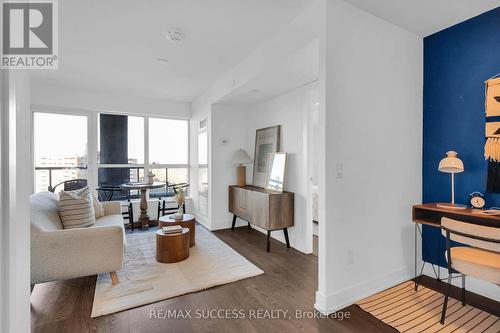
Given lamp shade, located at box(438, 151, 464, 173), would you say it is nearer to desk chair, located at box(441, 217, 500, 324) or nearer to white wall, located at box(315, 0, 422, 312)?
white wall, located at box(315, 0, 422, 312)

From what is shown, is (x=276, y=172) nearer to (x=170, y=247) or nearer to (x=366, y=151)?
(x=366, y=151)

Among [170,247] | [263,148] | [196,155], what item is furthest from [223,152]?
[170,247]

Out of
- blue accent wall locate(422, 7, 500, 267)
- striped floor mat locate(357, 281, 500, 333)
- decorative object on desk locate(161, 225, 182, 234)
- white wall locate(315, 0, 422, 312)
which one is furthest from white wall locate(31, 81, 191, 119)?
striped floor mat locate(357, 281, 500, 333)

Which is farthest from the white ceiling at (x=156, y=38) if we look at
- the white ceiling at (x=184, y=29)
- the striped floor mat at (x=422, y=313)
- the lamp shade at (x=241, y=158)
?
the striped floor mat at (x=422, y=313)

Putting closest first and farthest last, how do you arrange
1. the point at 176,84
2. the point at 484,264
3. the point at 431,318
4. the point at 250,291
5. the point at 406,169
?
the point at 484,264, the point at 431,318, the point at 250,291, the point at 406,169, the point at 176,84

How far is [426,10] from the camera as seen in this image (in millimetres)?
2184

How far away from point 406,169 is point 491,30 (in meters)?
1.42

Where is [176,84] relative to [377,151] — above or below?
above

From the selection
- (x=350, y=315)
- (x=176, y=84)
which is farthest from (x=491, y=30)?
(x=176, y=84)

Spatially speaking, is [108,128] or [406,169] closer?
[406,169]

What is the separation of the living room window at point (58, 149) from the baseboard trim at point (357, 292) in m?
4.74

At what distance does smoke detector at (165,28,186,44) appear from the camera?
8.36 ft

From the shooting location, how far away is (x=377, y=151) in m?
2.38

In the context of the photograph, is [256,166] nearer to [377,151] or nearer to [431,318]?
[377,151]
